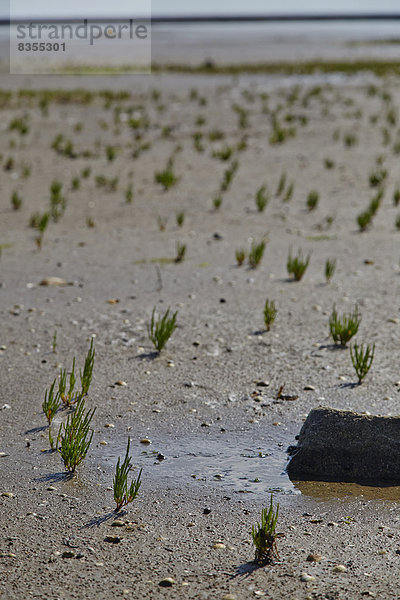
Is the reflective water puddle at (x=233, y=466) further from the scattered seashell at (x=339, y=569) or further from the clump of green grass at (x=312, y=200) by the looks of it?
the clump of green grass at (x=312, y=200)

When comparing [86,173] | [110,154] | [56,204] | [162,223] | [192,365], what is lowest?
[192,365]

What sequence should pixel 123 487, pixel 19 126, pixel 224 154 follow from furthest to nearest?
pixel 19 126 → pixel 224 154 → pixel 123 487

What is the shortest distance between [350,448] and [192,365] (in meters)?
2.14

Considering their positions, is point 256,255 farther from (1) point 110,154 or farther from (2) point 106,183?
(1) point 110,154

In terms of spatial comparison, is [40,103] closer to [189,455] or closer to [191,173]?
[191,173]

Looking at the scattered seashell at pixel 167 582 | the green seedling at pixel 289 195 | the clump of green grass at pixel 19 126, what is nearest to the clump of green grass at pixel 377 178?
the green seedling at pixel 289 195

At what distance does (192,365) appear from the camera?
6.66 m

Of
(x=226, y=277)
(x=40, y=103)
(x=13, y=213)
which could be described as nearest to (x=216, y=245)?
(x=226, y=277)

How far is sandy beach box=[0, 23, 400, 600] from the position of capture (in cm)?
399

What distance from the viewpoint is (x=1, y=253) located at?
10469 millimetres

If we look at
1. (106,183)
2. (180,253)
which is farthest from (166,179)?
(180,253)

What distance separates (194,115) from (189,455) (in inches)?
797

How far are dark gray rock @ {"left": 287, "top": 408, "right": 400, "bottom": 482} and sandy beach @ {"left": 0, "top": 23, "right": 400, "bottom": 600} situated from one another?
12cm

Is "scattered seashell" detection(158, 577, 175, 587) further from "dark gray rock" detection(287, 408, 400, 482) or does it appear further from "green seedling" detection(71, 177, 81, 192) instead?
"green seedling" detection(71, 177, 81, 192)
